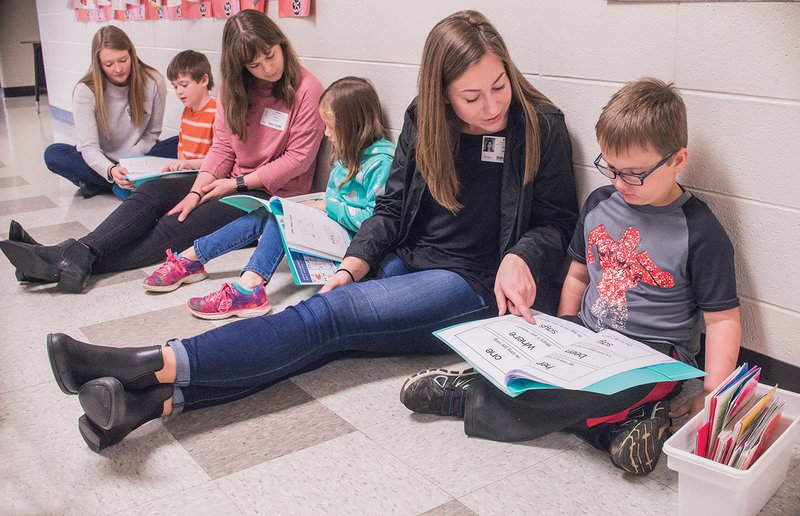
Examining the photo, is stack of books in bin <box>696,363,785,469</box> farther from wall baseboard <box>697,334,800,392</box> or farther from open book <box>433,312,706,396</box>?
wall baseboard <box>697,334,800,392</box>

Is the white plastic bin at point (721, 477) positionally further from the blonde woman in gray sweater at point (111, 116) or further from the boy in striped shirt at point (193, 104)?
the blonde woman in gray sweater at point (111, 116)

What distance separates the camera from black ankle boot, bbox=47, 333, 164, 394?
1281 mm

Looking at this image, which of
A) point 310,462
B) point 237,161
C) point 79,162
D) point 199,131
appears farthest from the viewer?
point 79,162

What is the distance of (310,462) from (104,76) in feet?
8.19

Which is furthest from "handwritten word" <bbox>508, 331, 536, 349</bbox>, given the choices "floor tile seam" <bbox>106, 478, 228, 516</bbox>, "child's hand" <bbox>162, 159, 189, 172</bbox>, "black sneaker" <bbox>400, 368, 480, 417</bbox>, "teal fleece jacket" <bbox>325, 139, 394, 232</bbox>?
"child's hand" <bbox>162, 159, 189, 172</bbox>

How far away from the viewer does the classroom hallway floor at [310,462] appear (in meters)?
1.22

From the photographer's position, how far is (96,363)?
1316 mm

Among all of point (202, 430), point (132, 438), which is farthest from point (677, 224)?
point (132, 438)

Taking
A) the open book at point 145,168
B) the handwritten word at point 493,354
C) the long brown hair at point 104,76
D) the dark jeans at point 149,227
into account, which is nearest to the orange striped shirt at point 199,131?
the open book at point 145,168

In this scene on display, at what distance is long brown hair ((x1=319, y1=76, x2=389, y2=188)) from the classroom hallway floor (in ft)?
2.32

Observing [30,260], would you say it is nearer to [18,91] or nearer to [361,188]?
[361,188]

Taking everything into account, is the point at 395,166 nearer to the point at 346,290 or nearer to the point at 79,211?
the point at 346,290

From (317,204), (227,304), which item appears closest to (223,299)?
(227,304)

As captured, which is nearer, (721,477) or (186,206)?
(721,477)
